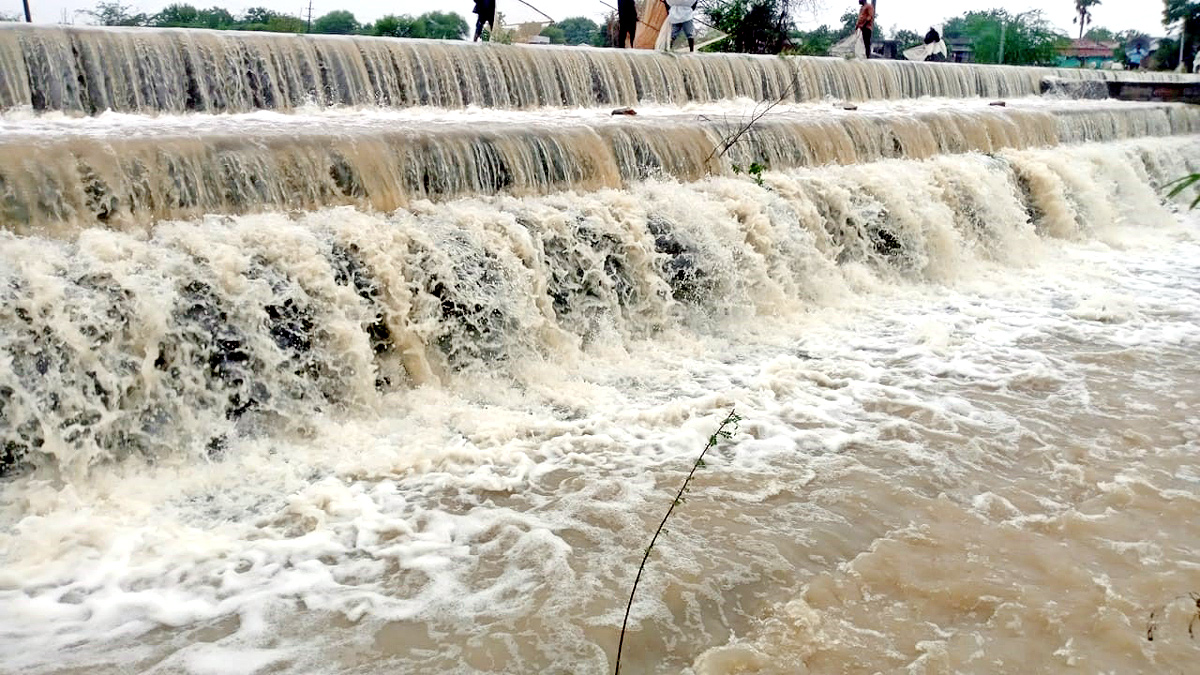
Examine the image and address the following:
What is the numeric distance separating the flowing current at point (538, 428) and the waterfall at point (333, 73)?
0.30 ft

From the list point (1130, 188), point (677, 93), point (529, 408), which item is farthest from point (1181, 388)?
point (1130, 188)

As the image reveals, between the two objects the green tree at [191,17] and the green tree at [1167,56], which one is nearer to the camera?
the green tree at [191,17]

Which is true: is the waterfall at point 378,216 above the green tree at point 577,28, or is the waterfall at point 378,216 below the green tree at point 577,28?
below

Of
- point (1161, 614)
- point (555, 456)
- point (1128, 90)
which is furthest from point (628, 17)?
point (1128, 90)

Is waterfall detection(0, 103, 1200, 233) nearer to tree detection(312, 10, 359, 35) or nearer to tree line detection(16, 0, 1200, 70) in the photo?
tree line detection(16, 0, 1200, 70)

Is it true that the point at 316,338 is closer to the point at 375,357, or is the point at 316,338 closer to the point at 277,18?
the point at 375,357

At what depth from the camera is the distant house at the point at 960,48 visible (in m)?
31.6

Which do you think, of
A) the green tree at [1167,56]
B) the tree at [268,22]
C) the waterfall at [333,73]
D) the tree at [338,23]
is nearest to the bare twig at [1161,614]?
the waterfall at [333,73]

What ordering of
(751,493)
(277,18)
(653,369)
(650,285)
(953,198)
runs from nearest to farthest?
(751,493) < (653,369) < (650,285) < (953,198) < (277,18)

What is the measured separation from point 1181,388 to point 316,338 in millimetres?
4228

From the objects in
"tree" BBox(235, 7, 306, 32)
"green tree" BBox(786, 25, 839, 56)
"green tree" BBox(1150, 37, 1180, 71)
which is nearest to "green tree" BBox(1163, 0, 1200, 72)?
"green tree" BBox(1150, 37, 1180, 71)

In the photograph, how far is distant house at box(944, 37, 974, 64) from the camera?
31.6 metres

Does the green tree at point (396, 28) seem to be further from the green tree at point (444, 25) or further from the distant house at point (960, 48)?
the distant house at point (960, 48)

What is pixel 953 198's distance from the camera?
8227mm
